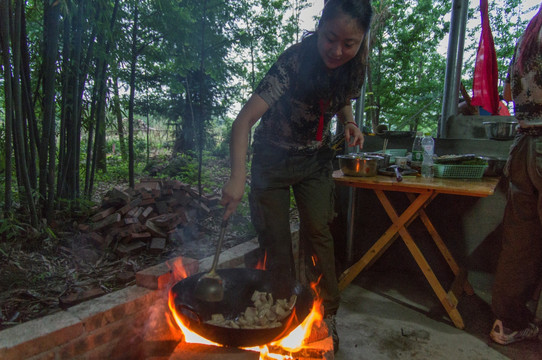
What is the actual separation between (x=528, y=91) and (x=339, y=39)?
158 cm

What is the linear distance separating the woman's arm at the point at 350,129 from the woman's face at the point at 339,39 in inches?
21.0

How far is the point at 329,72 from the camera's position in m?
2.00

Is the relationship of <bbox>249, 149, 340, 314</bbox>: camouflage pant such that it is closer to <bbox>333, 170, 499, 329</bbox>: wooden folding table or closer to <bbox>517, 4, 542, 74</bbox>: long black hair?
<bbox>333, 170, 499, 329</bbox>: wooden folding table

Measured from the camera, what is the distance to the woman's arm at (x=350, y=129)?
2301 mm

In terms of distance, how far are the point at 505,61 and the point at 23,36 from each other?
593 inches

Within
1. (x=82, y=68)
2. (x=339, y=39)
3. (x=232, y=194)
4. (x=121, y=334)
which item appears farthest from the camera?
(x=82, y=68)

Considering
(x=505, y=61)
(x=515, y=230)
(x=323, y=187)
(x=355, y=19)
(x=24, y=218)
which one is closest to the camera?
(x=355, y=19)

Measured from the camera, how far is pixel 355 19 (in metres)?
1.68

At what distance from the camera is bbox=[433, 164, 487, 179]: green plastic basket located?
2.83m

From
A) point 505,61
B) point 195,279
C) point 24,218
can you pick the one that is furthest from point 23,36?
point 505,61

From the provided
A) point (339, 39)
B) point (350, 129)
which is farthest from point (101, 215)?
point (339, 39)

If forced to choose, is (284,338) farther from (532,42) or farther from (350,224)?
(532,42)

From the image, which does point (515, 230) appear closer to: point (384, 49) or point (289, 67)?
point (289, 67)

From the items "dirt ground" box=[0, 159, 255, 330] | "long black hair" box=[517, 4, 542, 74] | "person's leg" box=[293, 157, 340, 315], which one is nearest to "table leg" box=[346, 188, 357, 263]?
"dirt ground" box=[0, 159, 255, 330]
